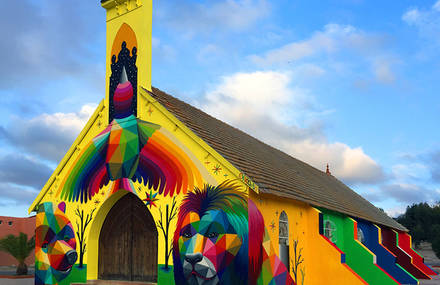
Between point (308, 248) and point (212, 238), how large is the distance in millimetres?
4621

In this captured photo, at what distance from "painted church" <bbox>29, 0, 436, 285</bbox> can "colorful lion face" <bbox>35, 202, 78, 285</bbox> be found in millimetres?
37

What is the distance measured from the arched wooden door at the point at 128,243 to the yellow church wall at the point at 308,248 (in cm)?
396

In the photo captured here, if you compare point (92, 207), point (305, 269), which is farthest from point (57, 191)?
point (305, 269)

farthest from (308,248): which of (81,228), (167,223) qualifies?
(81,228)

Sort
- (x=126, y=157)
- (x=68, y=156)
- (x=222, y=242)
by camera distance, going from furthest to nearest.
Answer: (x=68, y=156) < (x=126, y=157) < (x=222, y=242)

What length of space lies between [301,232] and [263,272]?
128 inches

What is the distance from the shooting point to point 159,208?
13.7 meters

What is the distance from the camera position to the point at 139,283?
13977 mm

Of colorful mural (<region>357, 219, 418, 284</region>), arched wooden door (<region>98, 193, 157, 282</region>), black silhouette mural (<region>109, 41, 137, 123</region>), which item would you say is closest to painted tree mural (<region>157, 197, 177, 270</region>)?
arched wooden door (<region>98, 193, 157, 282</region>)

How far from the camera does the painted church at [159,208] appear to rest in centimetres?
1251

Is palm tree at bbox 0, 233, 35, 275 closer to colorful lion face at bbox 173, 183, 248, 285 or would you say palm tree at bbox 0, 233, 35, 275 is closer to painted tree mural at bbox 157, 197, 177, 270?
painted tree mural at bbox 157, 197, 177, 270

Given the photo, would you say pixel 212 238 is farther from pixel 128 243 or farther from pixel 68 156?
pixel 68 156

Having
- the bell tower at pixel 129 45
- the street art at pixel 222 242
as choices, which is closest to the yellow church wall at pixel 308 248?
the street art at pixel 222 242

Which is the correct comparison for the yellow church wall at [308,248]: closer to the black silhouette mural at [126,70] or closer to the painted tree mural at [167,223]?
the painted tree mural at [167,223]
